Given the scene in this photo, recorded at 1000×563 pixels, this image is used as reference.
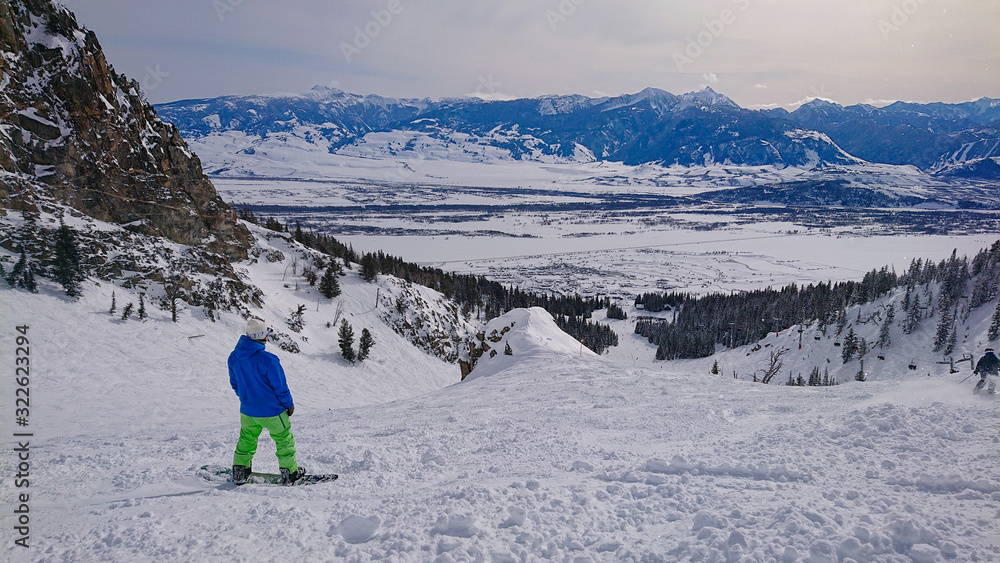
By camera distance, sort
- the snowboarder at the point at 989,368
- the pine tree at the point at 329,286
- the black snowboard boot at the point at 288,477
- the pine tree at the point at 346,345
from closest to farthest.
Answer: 1. the black snowboard boot at the point at 288,477
2. the snowboarder at the point at 989,368
3. the pine tree at the point at 346,345
4. the pine tree at the point at 329,286

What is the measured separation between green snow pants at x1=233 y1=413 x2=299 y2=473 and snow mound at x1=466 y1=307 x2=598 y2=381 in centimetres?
1289

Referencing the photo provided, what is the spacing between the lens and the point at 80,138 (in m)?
24.9

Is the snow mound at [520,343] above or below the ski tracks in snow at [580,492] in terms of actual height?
below

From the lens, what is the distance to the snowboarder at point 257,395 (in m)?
6.07

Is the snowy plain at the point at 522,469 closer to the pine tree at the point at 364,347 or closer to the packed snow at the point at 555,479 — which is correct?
the packed snow at the point at 555,479

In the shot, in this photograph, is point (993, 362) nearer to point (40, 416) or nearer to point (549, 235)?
point (40, 416)

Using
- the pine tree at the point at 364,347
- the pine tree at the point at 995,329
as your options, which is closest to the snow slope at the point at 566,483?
the pine tree at the point at 364,347

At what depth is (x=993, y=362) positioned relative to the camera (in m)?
9.04

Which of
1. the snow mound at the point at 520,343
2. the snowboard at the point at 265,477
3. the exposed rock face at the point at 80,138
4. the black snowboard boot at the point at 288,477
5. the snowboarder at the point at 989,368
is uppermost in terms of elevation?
the exposed rock face at the point at 80,138

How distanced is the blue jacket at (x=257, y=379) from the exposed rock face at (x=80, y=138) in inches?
902

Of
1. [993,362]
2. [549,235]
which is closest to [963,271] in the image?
[993,362]

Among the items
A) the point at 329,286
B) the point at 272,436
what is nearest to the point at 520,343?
the point at 272,436

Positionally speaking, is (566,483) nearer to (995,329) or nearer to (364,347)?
(364,347)

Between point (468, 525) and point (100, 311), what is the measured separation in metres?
21.4
